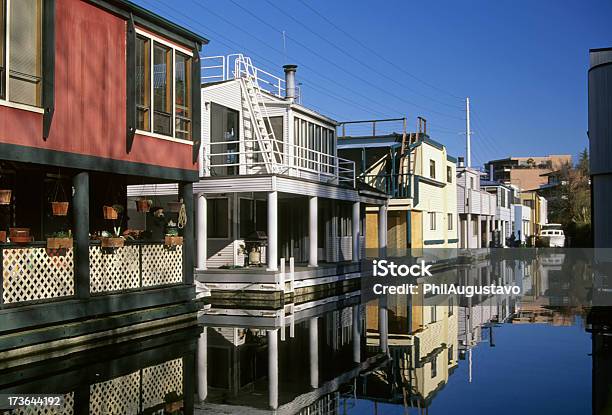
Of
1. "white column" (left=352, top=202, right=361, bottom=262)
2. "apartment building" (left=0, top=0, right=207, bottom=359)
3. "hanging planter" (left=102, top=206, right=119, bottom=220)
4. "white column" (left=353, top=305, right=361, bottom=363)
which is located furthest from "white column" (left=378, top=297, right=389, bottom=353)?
"hanging planter" (left=102, top=206, right=119, bottom=220)

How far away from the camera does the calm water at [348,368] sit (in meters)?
10.2

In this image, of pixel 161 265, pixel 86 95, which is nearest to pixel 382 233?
pixel 161 265

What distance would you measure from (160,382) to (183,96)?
10.5 m

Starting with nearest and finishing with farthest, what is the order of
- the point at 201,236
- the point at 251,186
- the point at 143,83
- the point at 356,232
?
the point at 143,83 < the point at 251,186 < the point at 201,236 < the point at 356,232

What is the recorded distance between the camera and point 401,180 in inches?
1652

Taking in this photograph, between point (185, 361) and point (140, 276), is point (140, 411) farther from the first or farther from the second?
point (140, 276)

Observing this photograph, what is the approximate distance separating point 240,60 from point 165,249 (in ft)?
41.7

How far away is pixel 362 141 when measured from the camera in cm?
4384

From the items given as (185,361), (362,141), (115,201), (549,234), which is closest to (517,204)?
(549,234)

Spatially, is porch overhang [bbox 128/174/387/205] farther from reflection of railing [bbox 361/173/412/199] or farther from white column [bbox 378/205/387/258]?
reflection of railing [bbox 361/173/412/199]

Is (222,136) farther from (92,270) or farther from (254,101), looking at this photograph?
(92,270)

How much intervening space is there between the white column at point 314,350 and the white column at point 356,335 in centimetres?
80

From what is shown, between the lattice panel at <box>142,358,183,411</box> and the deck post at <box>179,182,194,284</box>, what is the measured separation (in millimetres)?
6645

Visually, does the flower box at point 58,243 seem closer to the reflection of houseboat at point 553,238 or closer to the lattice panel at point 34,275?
the lattice panel at point 34,275
